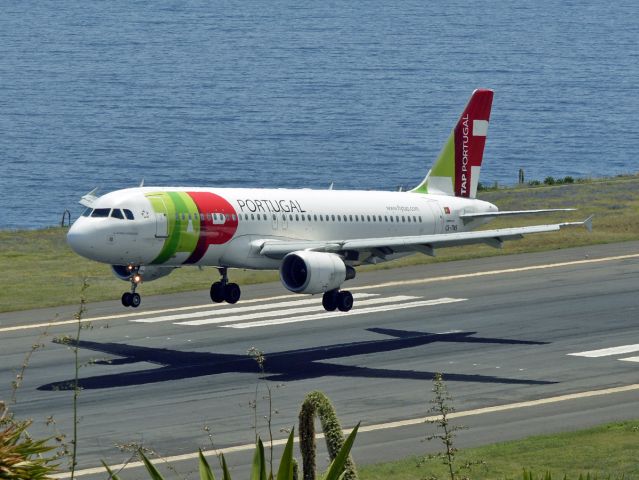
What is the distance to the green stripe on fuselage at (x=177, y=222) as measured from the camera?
139 feet

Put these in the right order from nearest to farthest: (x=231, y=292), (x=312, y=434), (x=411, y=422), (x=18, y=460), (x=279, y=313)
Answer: (x=18, y=460) → (x=312, y=434) → (x=411, y=422) → (x=231, y=292) → (x=279, y=313)

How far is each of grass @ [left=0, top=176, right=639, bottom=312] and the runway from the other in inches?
84.6

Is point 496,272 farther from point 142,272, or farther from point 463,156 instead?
point 142,272

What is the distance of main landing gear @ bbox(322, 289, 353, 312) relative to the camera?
44.1m

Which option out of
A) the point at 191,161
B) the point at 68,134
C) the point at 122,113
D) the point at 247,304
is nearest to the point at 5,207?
the point at 191,161

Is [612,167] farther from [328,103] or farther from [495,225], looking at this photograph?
[495,225]

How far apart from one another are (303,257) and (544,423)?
11.7 m

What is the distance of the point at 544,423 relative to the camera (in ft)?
107

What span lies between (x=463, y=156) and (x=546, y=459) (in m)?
27.0

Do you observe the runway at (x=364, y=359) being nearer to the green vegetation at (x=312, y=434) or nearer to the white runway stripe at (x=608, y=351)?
the white runway stripe at (x=608, y=351)

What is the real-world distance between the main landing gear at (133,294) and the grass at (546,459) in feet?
49.2

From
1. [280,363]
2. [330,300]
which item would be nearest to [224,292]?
[330,300]

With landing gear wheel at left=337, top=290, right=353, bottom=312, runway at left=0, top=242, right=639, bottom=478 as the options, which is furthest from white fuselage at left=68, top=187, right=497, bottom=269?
runway at left=0, top=242, right=639, bottom=478

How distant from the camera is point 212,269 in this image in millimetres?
59875
